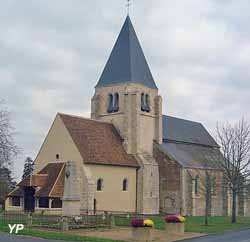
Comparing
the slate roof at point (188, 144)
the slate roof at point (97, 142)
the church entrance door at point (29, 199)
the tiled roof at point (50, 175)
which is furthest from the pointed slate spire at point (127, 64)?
the church entrance door at point (29, 199)

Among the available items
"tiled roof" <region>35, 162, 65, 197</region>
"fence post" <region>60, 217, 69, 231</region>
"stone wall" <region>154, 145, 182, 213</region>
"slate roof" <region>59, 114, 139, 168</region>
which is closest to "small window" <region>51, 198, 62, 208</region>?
"tiled roof" <region>35, 162, 65, 197</region>

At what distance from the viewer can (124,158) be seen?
172 ft

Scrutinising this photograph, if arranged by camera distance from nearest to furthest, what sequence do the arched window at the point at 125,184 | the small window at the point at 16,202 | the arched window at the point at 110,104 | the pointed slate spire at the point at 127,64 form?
the small window at the point at 16,202, the arched window at the point at 125,184, the pointed slate spire at the point at 127,64, the arched window at the point at 110,104

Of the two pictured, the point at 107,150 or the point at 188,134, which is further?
the point at 188,134

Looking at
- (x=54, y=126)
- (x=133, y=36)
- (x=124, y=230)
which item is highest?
(x=133, y=36)

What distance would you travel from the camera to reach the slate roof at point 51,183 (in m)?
45.0

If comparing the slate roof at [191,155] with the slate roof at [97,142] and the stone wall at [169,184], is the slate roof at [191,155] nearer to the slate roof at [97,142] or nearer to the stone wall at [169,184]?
the stone wall at [169,184]

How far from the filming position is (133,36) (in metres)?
59.2

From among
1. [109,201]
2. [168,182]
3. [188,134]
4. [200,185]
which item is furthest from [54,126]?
[188,134]

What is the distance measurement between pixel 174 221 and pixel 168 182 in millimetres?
24348

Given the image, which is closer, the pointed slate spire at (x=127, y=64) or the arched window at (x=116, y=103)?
the arched window at (x=116, y=103)

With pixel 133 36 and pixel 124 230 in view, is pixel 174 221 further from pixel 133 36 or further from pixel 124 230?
pixel 133 36

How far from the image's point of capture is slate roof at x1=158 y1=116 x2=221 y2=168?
57.5 meters

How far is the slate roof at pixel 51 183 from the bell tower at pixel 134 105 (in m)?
8.96
